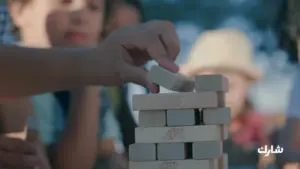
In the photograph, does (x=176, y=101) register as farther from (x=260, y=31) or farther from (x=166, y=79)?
(x=260, y=31)

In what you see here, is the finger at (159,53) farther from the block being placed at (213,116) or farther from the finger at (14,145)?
the finger at (14,145)

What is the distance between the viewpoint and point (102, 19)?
1.69m

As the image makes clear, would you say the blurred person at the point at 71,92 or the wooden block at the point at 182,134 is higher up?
the blurred person at the point at 71,92

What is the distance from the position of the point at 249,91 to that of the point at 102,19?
50 cm

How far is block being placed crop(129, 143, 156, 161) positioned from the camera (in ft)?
2.61

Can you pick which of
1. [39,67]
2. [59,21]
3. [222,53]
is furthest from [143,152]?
[59,21]

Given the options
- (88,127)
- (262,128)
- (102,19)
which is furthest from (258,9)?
(88,127)

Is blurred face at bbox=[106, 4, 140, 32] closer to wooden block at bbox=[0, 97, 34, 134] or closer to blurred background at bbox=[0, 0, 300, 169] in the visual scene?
blurred background at bbox=[0, 0, 300, 169]

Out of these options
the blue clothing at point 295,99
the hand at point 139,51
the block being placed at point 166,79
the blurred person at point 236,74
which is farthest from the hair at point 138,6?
the block being placed at point 166,79

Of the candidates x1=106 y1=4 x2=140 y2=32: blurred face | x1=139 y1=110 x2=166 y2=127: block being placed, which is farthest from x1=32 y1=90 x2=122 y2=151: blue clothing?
x1=139 y1=110 x2=166 y2=127: block being placed

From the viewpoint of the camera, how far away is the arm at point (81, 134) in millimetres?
1617

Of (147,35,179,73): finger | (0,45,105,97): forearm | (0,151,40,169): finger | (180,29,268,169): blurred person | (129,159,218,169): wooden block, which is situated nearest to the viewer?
(129,159,218,169): wooden block

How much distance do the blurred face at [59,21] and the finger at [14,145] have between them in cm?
32

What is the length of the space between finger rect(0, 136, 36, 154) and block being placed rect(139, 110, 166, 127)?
0.76 meters
